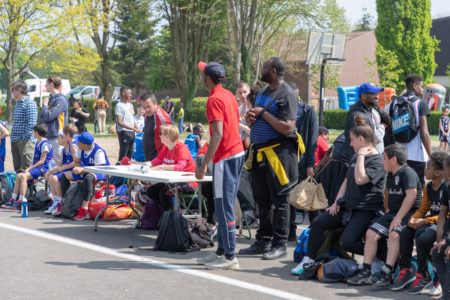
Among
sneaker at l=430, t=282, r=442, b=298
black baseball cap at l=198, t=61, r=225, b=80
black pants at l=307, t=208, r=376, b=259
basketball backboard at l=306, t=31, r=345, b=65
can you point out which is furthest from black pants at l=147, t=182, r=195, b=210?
basketball backboard at l=306, t=31, r=345, b=65

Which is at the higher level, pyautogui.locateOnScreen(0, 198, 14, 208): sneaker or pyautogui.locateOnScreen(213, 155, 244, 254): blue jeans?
pyautogui.locateOnScreen(213, 155, 244, 254): blue jeans

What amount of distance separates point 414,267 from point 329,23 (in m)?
36.6

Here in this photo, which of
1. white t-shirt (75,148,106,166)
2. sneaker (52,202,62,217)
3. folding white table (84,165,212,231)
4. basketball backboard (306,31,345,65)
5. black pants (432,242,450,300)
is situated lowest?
sneaker (52,202,62,217)

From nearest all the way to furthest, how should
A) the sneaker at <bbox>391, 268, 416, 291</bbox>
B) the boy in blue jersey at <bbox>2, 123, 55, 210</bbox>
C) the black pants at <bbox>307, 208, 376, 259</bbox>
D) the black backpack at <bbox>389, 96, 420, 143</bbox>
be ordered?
the sneaker at <bbox>391, 268, 416, 291</bbox>
the black pants at <bbox>307, 208, 376, 259</bbox>
the black backpack at <bbox>389, 96, 420, 143</bbox>
the boy in blue jersey at <bbox>2, 123, 55, 210</bbox>

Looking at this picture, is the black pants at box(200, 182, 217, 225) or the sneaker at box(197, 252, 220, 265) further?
the black pants at box(200, 182, 217, 225)

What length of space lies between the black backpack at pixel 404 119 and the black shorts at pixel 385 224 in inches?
85.7

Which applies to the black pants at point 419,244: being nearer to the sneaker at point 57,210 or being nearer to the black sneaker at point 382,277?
the black sneaker at point 382,277

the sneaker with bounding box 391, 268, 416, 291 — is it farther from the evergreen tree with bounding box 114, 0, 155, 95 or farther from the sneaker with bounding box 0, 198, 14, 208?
the evergreen tree with bounding box 114, 0, 155, 95

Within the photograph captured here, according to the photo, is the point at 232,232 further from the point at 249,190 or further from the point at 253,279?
the point at 249,190

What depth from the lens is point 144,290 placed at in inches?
223

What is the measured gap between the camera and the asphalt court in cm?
557

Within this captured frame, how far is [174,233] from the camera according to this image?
7.32 meters

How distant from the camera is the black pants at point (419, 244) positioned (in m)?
5.65

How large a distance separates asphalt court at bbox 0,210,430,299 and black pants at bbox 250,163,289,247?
296 millimetres
